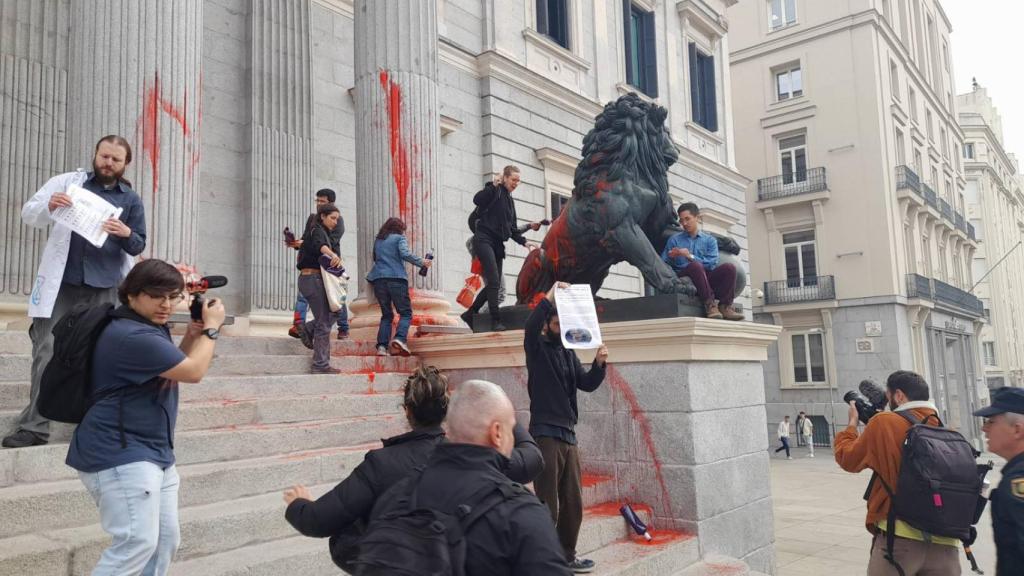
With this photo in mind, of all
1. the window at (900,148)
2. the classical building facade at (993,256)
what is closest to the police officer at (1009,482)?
the window at (900,148)

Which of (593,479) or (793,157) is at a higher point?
(793,157)

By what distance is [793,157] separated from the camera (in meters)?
32.9

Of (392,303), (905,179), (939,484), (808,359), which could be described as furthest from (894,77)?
(939,484)

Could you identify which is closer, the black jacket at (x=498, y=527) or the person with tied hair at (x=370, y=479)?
the black jacket at (x=498, y=527)

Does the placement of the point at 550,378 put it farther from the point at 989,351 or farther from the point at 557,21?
the point at 989,351

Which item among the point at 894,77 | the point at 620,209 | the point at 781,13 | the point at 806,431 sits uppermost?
the point at 781,13

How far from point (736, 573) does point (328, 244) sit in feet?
15.1

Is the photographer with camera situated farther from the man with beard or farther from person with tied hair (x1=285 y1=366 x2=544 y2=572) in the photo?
the man with beard

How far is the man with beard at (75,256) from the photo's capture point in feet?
14.7

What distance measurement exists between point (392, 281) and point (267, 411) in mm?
2387

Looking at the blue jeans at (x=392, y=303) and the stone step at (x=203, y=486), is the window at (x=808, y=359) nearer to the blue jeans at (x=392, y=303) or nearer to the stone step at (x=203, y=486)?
the blue jeans at (x=392, y=303)

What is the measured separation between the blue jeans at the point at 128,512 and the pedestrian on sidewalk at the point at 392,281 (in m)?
5.11

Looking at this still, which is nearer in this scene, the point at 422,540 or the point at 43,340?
the point at 422,540

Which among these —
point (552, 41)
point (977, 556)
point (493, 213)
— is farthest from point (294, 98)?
point (977, 556)
